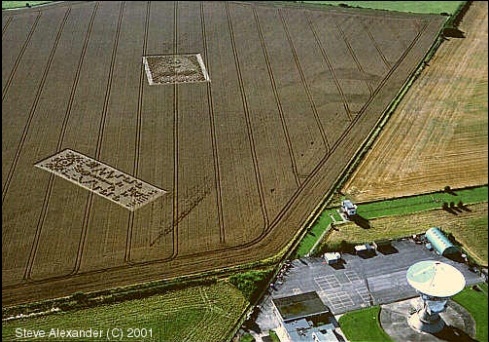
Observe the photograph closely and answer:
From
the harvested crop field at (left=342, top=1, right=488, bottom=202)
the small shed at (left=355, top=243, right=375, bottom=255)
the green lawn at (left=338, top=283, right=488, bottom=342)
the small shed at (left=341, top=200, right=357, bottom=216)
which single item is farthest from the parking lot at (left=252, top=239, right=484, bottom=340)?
the harvested crop field at (left=342, top=1, right=488, bottom=202)

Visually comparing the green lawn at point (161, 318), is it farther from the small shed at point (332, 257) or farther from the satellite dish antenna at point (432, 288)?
the satellite dish antenna at point (432, 288)

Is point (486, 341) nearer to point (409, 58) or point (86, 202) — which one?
point (86, 202)

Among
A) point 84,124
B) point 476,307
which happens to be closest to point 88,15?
point 84,124

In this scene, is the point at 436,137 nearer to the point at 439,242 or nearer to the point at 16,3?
the point at 439,242

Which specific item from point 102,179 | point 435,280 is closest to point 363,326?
point 435,280

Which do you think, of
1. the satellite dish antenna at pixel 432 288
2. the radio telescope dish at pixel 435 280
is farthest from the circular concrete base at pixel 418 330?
the radio telescope dish at pixel 435 280

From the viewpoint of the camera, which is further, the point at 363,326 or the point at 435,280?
the point at 363,326

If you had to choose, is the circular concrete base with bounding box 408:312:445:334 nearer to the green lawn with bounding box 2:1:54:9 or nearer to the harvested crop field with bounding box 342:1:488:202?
the harvested crop field with bounding box 342:1:488:202
